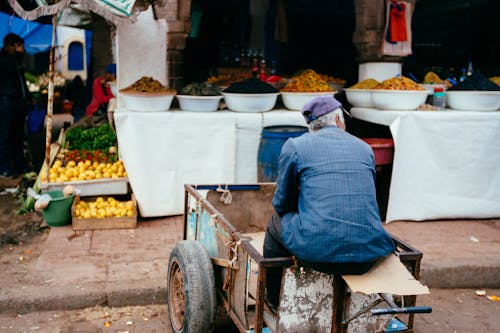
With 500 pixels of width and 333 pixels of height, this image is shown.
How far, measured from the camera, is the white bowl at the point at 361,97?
23.7 ft

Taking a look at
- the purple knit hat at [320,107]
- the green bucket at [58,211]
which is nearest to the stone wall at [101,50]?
the green bucket at [58,211]

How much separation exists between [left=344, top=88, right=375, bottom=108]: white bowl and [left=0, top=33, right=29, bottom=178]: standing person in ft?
16.7

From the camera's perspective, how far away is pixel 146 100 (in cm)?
656

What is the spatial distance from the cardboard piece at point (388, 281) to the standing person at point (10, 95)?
7038 millimetres

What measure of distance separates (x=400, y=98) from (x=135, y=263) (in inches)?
146

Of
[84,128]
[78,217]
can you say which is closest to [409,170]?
[78,217]

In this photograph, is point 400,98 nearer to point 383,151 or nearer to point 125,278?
point 383,151

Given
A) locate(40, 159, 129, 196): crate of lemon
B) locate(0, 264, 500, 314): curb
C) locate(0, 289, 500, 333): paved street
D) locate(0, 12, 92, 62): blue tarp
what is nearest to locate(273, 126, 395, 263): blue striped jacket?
locate(0, 289, 500, 333): paved street

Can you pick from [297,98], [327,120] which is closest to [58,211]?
[297,98]

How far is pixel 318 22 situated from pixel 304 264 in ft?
33.3

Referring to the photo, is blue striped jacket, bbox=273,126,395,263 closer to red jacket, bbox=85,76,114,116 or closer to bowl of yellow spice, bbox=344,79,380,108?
bowl of yellow spice, bbox=344,79,380,108

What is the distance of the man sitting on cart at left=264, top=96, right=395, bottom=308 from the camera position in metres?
3.07

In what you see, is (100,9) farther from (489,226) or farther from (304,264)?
(489,226)

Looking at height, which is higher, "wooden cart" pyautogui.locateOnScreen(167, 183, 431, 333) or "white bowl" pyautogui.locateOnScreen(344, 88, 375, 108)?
"white bowl" pyautogui.locateOnScreen(344, 88, 375, 108)
